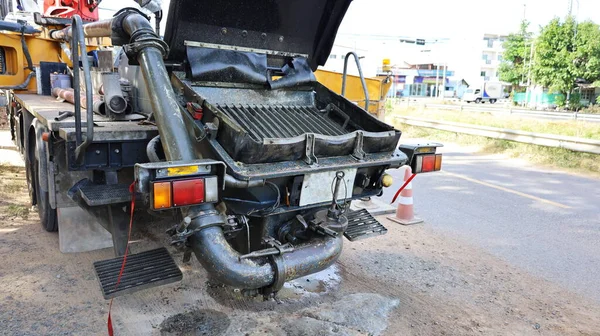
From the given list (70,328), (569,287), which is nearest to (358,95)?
(569,287)

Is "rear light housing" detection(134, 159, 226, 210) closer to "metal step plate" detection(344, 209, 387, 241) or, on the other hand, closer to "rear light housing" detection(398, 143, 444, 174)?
"metal step plate" detection(344, 209, 387, 241)

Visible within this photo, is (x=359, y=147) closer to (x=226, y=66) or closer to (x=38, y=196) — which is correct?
(x=226, y=66)

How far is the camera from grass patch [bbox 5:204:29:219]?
5704 millimetres

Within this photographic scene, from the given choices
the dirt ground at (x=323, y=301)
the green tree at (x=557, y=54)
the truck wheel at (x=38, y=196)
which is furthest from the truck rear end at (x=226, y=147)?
the green tree at (x=557, y=54)

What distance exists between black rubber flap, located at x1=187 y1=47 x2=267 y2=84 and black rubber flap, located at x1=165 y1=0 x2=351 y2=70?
95mm

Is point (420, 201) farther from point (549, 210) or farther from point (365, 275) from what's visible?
point (365, 275)

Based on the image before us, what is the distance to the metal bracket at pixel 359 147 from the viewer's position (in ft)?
10.9

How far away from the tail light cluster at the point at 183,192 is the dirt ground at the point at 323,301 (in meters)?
1.12

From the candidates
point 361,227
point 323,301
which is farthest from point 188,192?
point 361,227

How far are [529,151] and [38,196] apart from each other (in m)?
10.1

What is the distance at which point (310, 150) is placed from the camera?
3.10 metres

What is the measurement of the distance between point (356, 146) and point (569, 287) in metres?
2.49

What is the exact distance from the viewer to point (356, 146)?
11.0ft

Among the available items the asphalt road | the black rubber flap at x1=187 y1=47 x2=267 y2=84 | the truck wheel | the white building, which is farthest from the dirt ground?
the white building
